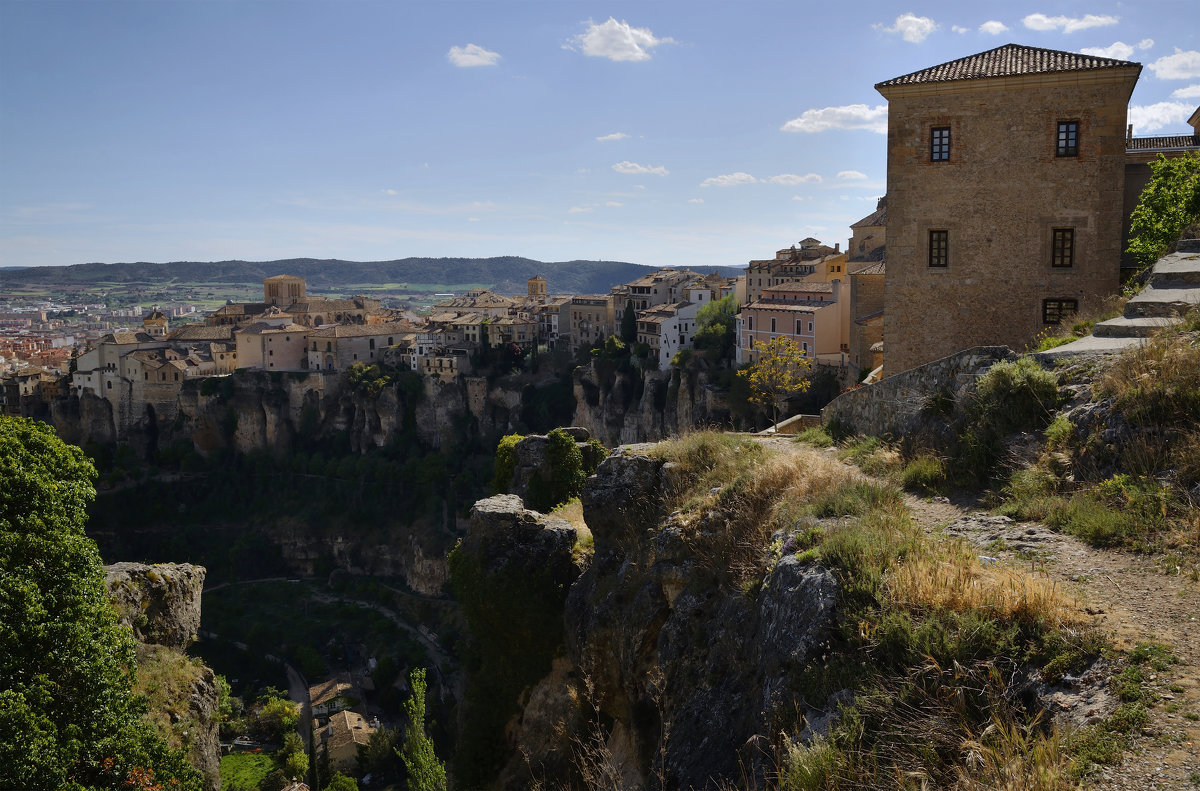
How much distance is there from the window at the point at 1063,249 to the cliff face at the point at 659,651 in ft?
37.7

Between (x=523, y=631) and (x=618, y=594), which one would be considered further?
(x=523, y=631)

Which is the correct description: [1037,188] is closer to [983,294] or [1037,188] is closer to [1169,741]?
[983,294]

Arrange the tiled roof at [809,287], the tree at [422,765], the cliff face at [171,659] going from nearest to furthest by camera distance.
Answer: the cliff face at [171,659] < the tree at [422,765] < the tiled roof at [809,287]

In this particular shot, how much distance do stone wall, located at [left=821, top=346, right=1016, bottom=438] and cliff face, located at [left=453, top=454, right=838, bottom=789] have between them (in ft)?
11.3

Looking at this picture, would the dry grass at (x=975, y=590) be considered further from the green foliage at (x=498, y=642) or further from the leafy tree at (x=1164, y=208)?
the leafy tree at (x=1164, y=208)

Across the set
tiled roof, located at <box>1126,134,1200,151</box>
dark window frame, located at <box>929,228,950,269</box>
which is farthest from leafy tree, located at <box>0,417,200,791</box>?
tiled roof, located at <box>1126,134,1200,151</box>

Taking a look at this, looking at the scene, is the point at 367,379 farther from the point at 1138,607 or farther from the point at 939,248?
the point at 1138,607

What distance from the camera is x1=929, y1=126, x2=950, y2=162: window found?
18281mm

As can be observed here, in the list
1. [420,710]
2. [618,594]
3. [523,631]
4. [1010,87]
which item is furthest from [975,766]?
[420,710]

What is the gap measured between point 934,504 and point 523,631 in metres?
8.64

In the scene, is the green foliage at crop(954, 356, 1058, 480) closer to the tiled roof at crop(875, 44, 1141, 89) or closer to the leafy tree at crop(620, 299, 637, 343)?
the tiled roof at crop(875, 44, 1141, 89)

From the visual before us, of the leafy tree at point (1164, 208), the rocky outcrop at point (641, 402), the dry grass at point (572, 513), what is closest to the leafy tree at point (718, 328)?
the rocky outcrop at point (641, 402)

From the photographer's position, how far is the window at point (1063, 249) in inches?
706

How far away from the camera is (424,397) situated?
76000 millimetres
